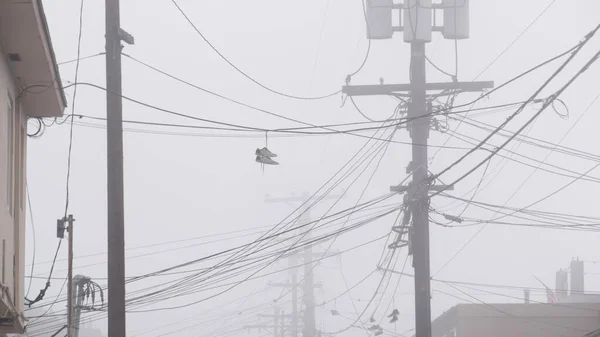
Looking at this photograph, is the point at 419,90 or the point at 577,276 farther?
the point at 577,276

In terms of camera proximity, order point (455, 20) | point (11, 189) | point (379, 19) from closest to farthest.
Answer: point (11, 189) < point (379, 19) < point (455, 20)

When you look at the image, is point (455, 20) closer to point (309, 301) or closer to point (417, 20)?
point (417, 20)

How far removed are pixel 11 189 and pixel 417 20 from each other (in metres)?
11.4

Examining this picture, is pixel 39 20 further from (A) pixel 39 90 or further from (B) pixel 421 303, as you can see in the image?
(B) pixel 421 303

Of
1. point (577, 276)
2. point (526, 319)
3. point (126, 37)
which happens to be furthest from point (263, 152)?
point (577, 276)

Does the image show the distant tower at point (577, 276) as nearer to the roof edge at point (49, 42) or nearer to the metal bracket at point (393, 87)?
the metal bracket at point (393, 87)

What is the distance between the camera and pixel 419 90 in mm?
23922

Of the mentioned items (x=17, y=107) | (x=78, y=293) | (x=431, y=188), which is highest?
(x=17, y=107)

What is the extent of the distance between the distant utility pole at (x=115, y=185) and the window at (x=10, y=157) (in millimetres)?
1242

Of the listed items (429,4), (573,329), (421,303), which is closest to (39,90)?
(421,303)

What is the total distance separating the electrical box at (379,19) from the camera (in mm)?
25906

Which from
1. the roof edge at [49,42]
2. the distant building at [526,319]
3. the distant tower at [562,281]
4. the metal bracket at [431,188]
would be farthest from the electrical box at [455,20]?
the distant tower at [562,281]

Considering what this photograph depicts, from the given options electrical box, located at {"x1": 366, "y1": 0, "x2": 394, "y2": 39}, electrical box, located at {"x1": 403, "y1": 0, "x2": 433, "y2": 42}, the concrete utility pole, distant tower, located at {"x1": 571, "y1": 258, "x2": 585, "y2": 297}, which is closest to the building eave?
the concrete utility pole

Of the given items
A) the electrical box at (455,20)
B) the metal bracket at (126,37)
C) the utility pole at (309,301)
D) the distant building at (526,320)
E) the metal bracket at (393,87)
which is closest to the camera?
the metal bracket at (126,37)
